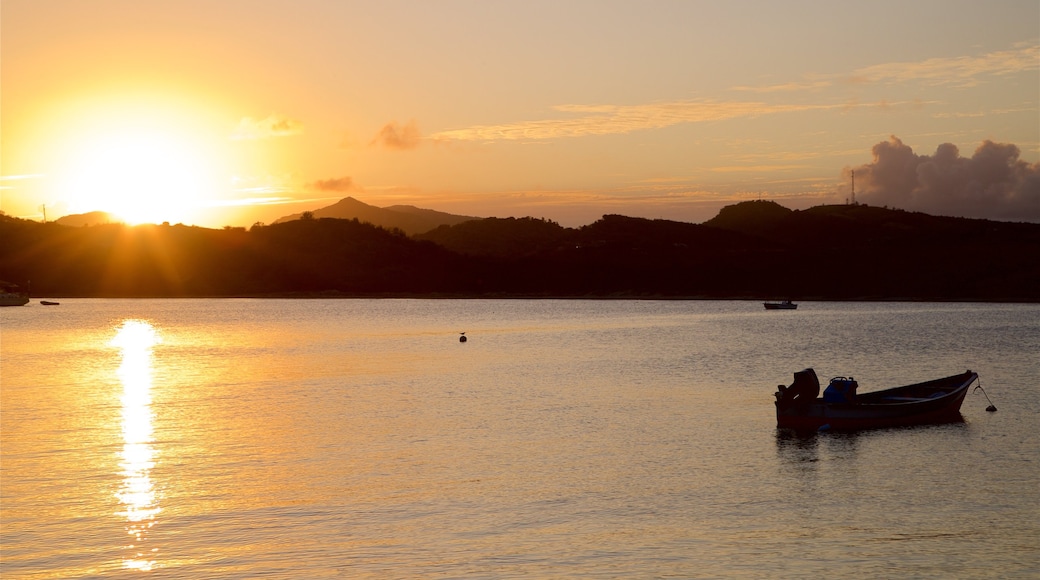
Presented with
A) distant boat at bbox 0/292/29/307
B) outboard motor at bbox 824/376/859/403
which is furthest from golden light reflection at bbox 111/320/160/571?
distant boat at bbox 0/292/29/307

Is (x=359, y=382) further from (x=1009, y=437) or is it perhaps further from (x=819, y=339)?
(x=819, y=339)

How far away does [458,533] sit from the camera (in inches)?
771

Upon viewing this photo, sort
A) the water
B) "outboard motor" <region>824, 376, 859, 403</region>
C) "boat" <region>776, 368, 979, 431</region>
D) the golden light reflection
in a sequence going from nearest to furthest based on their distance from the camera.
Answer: the water
the golden light reflection
"boat" <region>776, 368, 979, 431</region>
"outboard motor" <region>824, 376, 859, 403</region>

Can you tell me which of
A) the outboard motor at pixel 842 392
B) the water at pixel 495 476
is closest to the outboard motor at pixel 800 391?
the outboard motor at pixel 842 392

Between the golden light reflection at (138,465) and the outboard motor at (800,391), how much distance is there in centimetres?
2057

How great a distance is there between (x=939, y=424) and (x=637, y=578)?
24.1m

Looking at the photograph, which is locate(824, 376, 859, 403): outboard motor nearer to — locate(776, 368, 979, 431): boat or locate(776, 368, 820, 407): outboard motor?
locate(776, 368, 979, 431): boat

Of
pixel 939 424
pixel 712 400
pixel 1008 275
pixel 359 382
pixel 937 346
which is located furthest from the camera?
pixel 1008 275

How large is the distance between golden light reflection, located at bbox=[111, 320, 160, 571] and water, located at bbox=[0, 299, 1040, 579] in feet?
0.36

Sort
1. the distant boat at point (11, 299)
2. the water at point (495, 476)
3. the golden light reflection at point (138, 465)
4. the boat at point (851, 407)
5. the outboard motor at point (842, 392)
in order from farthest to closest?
1. the distant boat at point (11, 299)
2. the outboard motor at point (842, 392)
3. the boat at point (851, 407)
4. the golden light reflection at point (138, 465)
5. the water at point (495, 476)

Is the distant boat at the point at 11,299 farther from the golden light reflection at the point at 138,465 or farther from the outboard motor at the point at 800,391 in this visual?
the outboard motor at the point at 800,391

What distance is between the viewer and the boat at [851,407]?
113 feet

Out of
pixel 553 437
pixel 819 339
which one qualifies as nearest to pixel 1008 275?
pixel 819 339

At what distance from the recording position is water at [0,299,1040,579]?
58.9 feet
